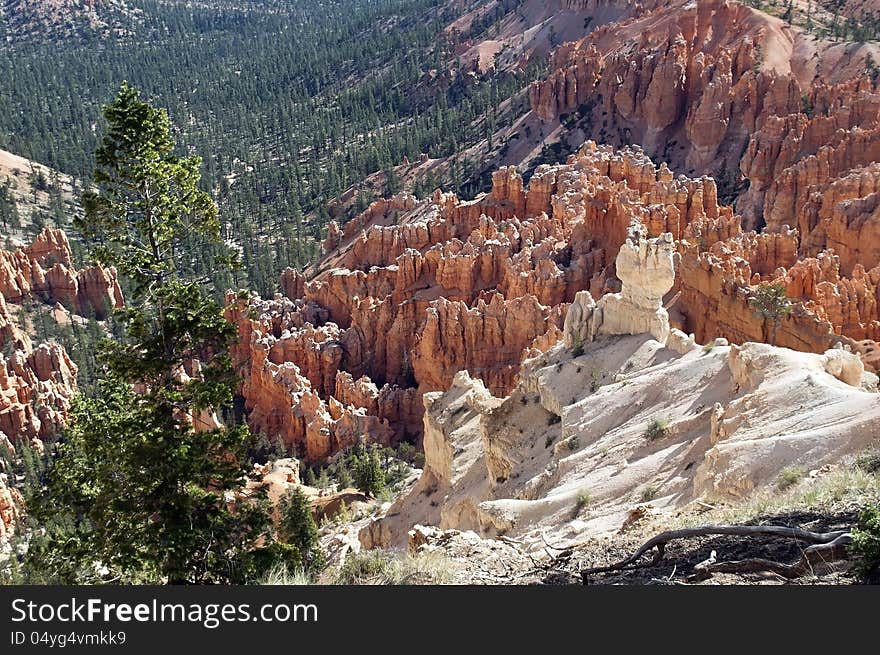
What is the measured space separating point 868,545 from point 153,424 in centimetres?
1085

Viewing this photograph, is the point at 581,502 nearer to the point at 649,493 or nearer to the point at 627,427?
the point at 649,493

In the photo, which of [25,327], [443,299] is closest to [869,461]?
[443,299]

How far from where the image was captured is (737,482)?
1345 cm

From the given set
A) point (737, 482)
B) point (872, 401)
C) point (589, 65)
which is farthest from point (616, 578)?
point (589, 65)

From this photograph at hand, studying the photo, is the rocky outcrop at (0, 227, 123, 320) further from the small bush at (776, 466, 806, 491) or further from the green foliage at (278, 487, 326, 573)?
the small bush at (776, 466, 806, 491)

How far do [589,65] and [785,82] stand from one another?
2392cm

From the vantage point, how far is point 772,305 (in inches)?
1309

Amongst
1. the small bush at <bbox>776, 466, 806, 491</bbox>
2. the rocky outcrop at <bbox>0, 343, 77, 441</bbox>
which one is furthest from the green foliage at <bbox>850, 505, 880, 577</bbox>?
the rocky outcrop at <bbox>0, 343, 77, 441</bbox>

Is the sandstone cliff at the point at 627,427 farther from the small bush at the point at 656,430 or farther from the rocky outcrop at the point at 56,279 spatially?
the rocky outcrop at the point at 56,279

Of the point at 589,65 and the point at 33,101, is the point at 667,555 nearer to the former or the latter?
the point at 589,65

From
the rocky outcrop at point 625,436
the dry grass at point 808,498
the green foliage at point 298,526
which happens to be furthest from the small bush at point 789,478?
the green foliage at point 298,526

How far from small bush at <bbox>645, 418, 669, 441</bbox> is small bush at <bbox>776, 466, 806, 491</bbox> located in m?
5.21

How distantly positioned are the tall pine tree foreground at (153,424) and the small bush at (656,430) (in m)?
7.79

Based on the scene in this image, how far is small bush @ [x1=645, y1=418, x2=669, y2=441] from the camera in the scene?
1813 centimetres
